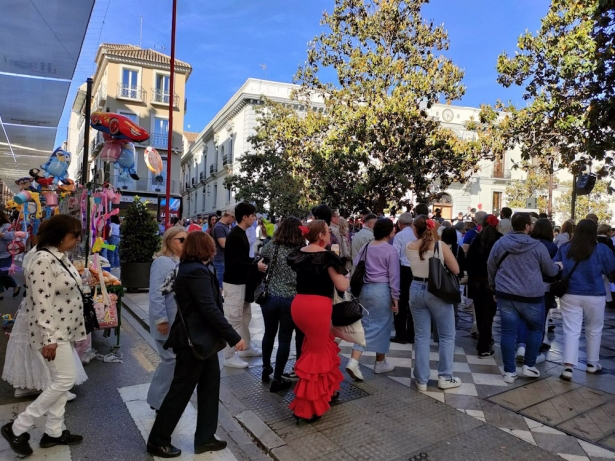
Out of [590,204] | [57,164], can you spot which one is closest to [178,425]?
[57,164]

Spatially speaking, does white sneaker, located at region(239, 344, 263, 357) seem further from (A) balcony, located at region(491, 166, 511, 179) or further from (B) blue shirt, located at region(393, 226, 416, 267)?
(A) balcony, located at region(491, 166, 511, 179)

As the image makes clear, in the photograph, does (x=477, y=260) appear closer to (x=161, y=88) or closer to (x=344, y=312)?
(x=344, y=312)

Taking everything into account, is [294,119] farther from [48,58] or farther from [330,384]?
[330,384]

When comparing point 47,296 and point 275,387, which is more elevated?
point 47,296

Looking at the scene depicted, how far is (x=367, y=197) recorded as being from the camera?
45.1 feet

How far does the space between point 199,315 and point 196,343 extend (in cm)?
19

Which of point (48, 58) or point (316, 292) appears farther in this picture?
point (48, 58)

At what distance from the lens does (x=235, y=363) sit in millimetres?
5016

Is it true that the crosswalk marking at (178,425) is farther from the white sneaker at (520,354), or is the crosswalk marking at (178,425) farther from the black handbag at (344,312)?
the white sneaker at (520,354)

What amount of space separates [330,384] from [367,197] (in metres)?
10.4

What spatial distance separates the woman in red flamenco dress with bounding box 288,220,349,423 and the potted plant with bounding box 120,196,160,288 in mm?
6756

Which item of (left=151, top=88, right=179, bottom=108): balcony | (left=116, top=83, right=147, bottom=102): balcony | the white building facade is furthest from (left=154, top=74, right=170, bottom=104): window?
the white building facade

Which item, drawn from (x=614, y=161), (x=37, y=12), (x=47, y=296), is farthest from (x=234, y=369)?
(x=614, y=161)

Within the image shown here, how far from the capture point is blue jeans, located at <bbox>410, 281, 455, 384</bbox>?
4367 millimetres
